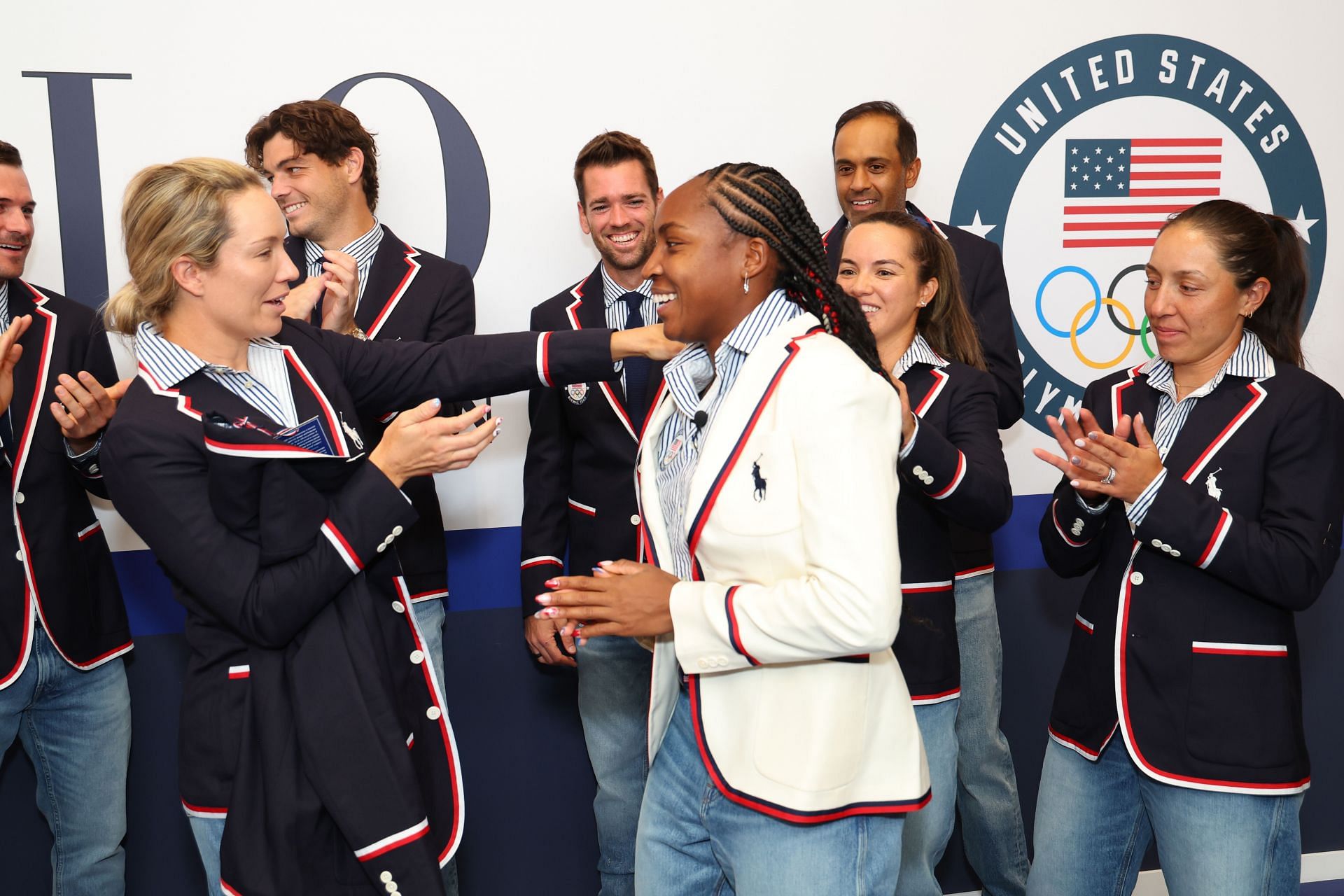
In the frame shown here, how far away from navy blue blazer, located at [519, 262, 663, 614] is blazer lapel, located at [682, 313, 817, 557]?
47.0 inches

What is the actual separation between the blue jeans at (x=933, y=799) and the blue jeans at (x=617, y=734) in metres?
0.77

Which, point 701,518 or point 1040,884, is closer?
point 701,518

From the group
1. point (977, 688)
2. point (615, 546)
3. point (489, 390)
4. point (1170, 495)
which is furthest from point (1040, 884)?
point (489, 390)

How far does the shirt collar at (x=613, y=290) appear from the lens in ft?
9.57

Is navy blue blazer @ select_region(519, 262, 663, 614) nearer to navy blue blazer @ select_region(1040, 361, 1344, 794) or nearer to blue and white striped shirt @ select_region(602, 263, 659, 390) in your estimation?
blue and white striped shirt @ select_region(602, 263, 659, 390)

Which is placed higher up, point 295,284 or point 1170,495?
point 295,284

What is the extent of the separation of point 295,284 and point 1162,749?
218 cm

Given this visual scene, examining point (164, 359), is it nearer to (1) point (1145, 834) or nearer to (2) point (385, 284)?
(2) point (385, 284)

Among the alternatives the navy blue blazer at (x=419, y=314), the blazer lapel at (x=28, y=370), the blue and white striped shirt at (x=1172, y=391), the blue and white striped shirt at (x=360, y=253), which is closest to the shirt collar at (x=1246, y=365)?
the blue and white striped shirt at (x=1172, y=391)

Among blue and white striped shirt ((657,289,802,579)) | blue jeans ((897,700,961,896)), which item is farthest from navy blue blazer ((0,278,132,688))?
blue jeans ((897,700,961,896))

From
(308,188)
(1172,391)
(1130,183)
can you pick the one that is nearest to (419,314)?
(308,188)

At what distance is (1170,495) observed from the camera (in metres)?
2.01

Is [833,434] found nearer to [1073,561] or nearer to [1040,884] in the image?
[1073,561]

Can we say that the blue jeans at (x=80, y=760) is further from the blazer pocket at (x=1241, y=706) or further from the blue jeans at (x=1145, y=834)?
the blazer pocket at (x=1241, y=706)
